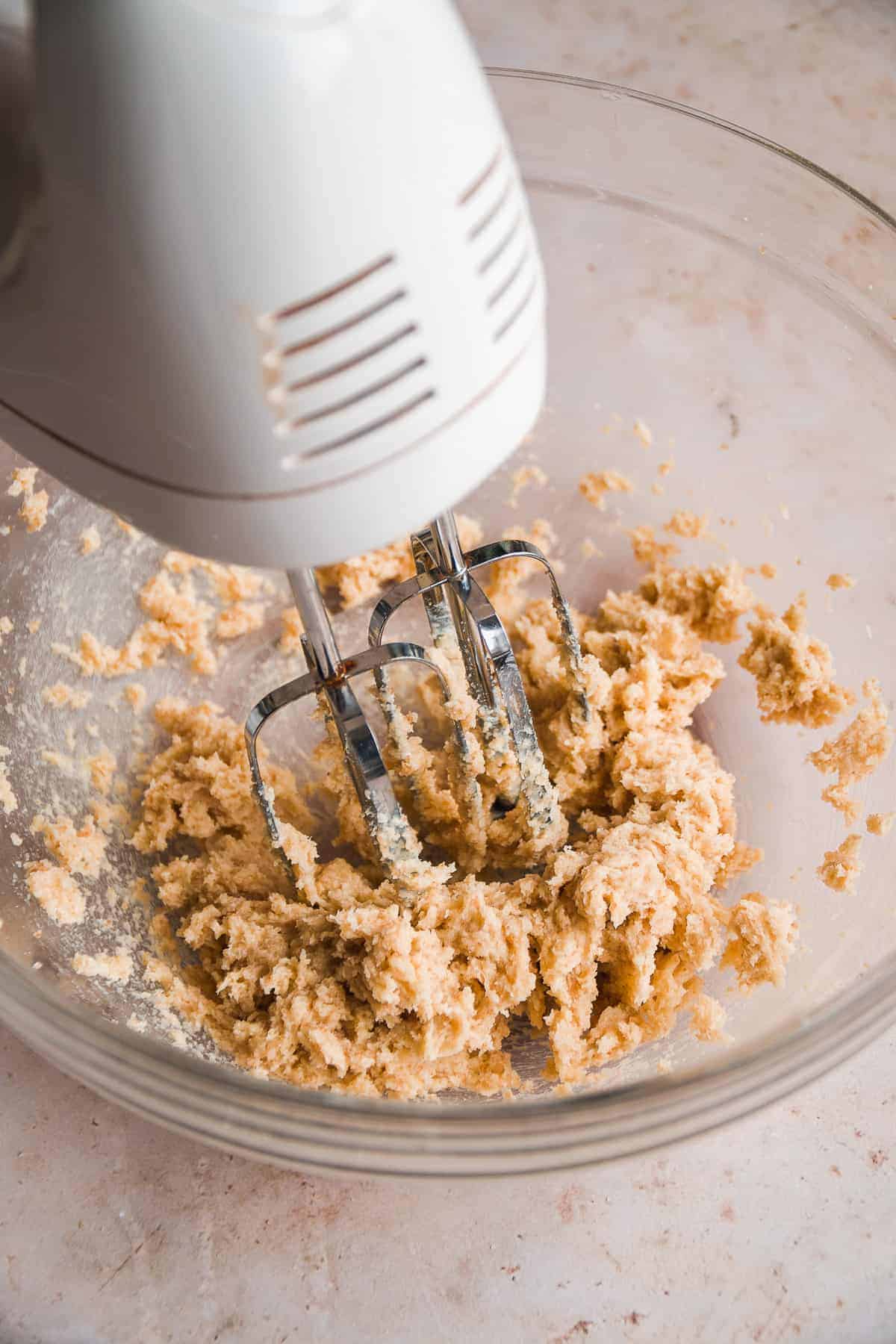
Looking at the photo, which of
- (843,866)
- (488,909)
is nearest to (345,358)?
(488,909)

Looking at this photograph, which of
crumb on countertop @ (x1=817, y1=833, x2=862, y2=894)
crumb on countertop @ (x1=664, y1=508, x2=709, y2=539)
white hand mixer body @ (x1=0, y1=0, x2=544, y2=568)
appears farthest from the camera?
crumb on countertop @ (x1=664, y1=508, x2=709, y2=539)

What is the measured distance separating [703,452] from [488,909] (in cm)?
45

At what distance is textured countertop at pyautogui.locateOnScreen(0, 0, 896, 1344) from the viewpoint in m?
0.75

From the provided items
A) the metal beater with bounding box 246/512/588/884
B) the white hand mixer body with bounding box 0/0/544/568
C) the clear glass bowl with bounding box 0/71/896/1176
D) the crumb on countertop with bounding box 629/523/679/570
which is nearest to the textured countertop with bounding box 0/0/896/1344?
the clear glass bowl with bounding box 0/71/896/1176

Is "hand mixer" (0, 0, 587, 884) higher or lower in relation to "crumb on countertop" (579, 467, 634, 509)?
higher

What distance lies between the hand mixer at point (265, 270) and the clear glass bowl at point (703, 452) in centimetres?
39

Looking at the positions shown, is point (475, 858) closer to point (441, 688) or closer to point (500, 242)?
point (441, 688)

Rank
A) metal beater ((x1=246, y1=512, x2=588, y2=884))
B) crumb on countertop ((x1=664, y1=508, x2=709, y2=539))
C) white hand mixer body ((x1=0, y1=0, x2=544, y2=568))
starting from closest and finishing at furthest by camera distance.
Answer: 1. white hand mixer body ((x1=0, y1=0, x2=544, y2=568))
2. metal beater ((x1=246, y1=512, x2=588, y2=884))
3. crumb on countertop ((x1=664, y1=508, x2=709, y2=539))

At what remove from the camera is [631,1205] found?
775 millimetres

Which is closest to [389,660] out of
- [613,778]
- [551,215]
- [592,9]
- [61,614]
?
[613,778]

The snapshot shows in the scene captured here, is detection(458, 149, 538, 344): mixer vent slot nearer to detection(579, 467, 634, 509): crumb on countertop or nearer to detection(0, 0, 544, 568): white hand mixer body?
detection(0, 0, 544, 568): white hand mixer body

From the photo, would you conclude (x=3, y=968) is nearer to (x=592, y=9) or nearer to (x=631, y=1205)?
(x=631, y=1205)

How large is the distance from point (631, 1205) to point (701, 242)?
28.9 inches

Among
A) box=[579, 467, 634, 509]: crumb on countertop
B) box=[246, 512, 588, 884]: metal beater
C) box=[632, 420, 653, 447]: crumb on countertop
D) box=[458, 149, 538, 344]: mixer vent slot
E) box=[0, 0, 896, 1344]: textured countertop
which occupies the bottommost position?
box=[0, 0, 896, 1344]: textured countertop
